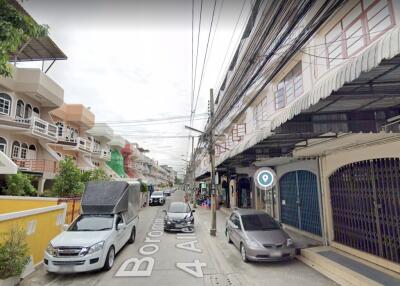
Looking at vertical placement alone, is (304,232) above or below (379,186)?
below

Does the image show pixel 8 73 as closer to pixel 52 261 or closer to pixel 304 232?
pixel 52 261

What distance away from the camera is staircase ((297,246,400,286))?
5945 mm

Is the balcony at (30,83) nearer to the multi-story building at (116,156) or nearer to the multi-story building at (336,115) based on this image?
the multi-story building at (336,115)

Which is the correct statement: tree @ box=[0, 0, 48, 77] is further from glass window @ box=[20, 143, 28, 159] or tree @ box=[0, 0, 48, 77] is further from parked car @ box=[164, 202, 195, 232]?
glass window @ box=[20, 143, 28, 159]

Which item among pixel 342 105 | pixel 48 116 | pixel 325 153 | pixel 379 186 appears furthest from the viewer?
pixel 48 116

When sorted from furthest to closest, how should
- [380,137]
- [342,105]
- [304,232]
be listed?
[304,232]
[380,137]
[342,105]

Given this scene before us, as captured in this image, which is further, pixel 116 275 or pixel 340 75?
pixel 116 275

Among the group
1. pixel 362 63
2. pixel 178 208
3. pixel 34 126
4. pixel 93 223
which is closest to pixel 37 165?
pixel 34 126

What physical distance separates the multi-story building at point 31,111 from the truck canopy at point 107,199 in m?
9.14

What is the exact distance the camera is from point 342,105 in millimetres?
4699

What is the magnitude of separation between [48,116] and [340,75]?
21.6 metres

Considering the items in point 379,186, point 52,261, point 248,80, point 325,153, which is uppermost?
Result: point 248,80

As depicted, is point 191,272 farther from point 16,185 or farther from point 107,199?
point 16,185

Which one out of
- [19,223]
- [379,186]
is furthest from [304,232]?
→ [19,223]
